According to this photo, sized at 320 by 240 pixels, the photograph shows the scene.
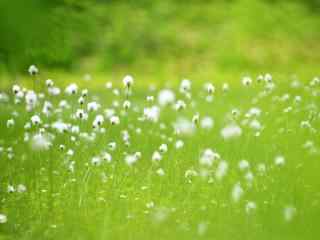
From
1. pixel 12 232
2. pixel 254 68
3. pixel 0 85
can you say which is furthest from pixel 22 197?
pixel 254 68

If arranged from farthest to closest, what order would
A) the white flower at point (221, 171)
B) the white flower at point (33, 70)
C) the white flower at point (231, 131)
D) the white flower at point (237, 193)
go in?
the white flower at point (231, 131) < the white flower at point (33, 70) < the white flower at point (221, 171) < the white flower at point (237, 193)

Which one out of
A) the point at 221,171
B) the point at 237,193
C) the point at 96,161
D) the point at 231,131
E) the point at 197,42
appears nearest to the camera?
the point at 237,193

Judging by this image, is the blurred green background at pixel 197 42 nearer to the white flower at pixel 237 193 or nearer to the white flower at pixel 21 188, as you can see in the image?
the white flower at pixel 21 188

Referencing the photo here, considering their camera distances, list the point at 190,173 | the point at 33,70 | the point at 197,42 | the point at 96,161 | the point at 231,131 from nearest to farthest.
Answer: the point at 33,70, the point at 190,173, the point at 96,161, the point at 231,131, the point at 197,42

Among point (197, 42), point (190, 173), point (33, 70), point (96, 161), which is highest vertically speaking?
point (197, 42)

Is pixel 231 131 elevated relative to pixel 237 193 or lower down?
elevated

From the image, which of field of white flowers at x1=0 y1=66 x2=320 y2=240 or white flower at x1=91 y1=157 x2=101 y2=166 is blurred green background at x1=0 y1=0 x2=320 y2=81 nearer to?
field of white flowers at x1=0 y1=66 x2=320 y2=240

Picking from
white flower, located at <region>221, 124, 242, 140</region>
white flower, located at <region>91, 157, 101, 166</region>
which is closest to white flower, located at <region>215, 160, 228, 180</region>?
white flower, located at <region>221, 124, 242, 140</region>

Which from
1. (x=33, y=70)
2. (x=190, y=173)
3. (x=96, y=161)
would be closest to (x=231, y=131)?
(x=190, y=173)

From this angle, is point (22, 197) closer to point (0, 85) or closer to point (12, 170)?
point (12, 170)

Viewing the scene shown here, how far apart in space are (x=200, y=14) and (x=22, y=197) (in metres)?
20.0

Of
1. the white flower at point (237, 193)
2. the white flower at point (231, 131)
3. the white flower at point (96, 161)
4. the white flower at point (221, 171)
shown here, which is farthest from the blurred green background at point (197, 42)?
the white flower at point (237, 193)

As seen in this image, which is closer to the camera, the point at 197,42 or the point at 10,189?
the point at 10,189

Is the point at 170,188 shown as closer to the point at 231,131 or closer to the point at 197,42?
the point at 231,131
